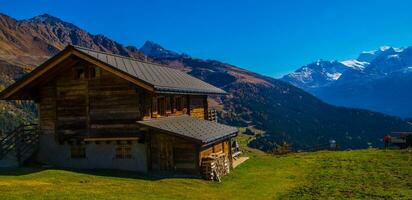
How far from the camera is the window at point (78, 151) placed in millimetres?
31759

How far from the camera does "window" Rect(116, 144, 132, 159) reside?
30312 millimetres

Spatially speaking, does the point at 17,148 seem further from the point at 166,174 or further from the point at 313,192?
the point at 313,192

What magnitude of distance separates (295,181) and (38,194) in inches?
652

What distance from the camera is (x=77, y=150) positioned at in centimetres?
3198

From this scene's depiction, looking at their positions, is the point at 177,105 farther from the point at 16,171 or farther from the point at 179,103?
the point at 16,171

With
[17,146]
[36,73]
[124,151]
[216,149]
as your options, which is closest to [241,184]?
[216,149]

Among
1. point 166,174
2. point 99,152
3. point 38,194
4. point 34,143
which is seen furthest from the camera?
point 34,143

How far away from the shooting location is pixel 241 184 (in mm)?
28281

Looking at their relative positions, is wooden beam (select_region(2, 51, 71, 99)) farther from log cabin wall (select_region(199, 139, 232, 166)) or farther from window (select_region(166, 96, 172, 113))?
log cabin wall (select_region(199, 139, 232, 166))

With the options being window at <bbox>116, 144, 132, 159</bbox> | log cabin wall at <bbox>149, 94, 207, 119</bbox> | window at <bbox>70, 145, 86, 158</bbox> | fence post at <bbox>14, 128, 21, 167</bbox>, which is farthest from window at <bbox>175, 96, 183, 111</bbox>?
fence post at <bbox>14, 128, 21, 167</bbox>

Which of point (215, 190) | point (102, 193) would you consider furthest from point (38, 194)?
point (215, 190)

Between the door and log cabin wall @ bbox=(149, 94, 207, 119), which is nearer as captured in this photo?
the door

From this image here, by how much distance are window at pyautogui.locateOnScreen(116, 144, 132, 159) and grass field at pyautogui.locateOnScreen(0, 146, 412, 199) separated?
150 cm

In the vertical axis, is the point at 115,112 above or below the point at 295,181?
above
